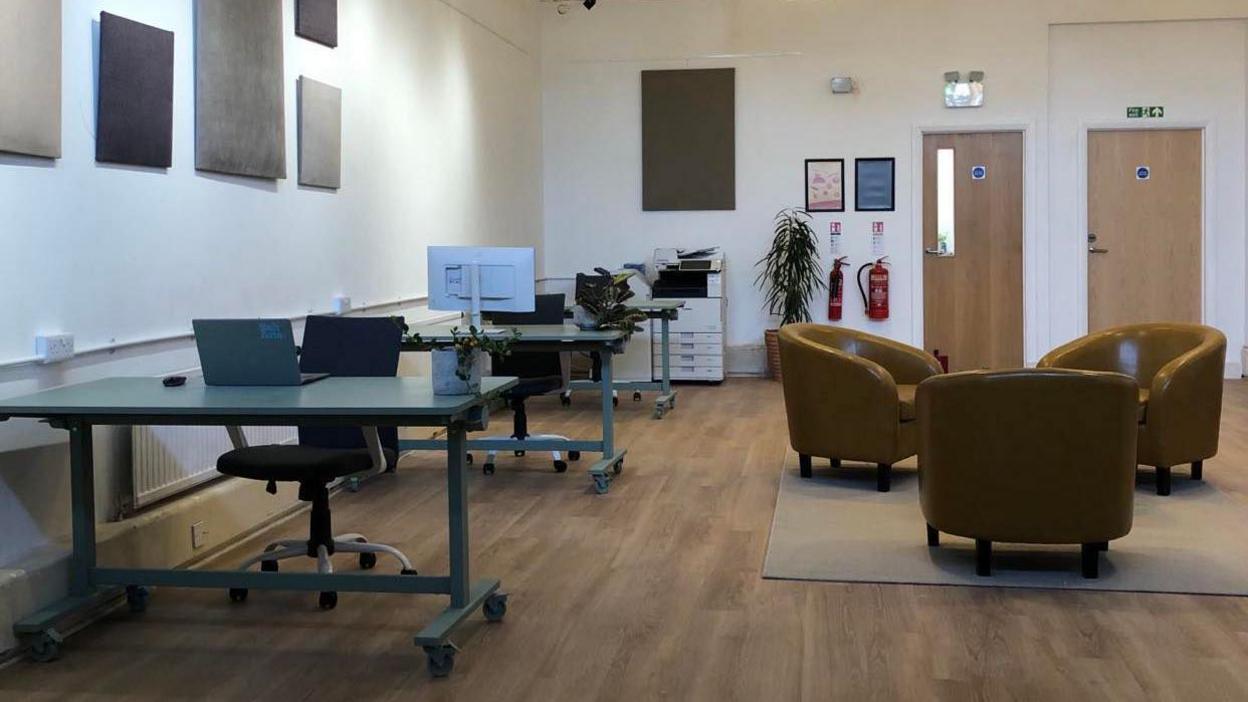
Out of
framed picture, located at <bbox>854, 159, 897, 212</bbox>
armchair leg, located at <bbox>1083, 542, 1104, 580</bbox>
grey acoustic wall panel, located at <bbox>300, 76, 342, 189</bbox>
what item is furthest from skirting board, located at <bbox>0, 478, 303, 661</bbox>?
framed picture, located at <bbox>854, 159, 897, 212</bbox>

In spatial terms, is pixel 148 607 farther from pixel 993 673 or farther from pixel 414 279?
pixel 414 279

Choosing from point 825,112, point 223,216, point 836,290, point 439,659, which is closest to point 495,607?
point 439,659

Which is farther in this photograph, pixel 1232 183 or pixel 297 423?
pixel 1232 183

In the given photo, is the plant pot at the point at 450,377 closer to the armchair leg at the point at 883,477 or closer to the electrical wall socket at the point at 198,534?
the electrical wall socket at the point at 198,534

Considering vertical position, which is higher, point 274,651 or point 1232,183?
point 1232,183

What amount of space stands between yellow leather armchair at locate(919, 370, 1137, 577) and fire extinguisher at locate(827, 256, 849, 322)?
6243 mm

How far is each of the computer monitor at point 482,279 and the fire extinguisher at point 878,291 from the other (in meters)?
5.40

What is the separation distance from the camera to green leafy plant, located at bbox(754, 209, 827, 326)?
34.3ft

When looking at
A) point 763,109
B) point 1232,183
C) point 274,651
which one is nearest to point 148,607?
point 274,651

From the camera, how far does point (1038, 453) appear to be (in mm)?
4312

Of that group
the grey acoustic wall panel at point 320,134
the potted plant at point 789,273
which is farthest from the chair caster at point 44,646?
the potted plant at point 789,273

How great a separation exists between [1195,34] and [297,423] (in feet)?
29.6

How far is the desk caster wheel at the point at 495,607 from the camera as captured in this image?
4.06m

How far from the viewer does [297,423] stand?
12.0 ft
